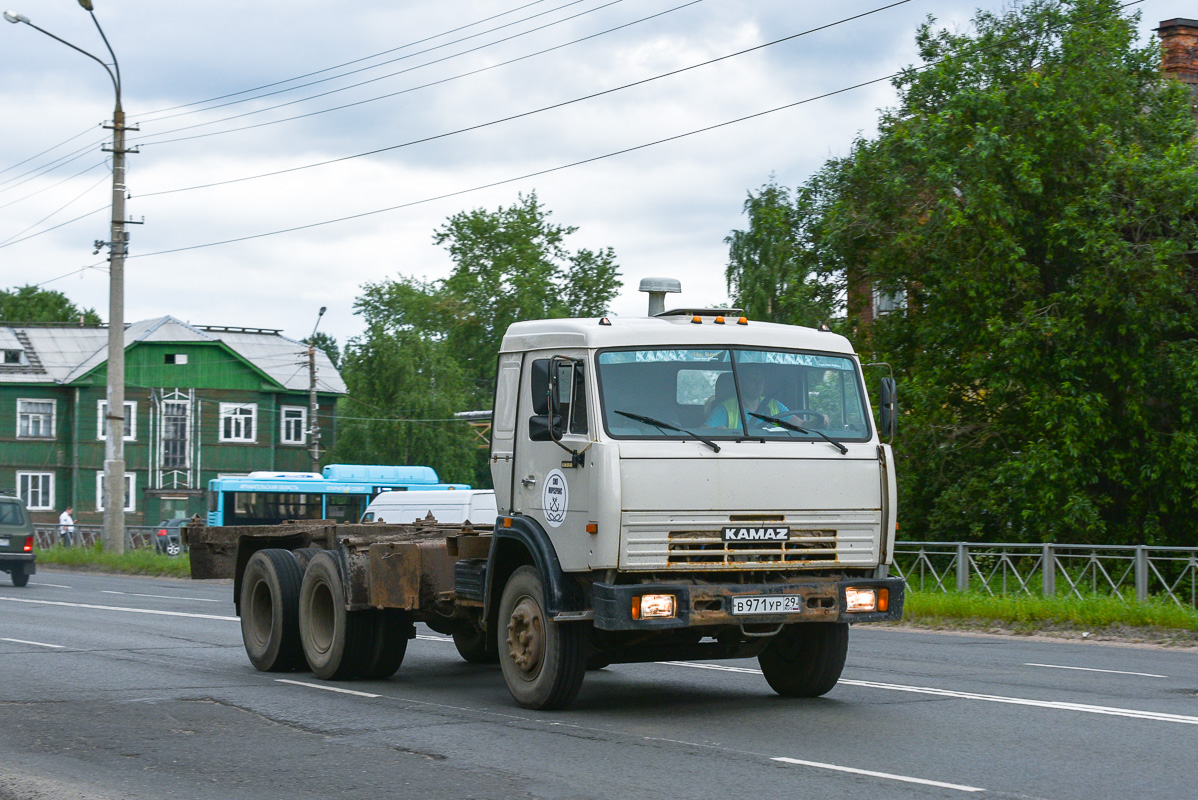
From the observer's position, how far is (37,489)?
69.9 meters

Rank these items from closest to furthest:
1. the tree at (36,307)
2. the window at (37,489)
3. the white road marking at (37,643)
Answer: the white road marking at (37,643), the window at (37,489), the tree at (36,307)

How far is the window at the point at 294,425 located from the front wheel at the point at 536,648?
66.7m

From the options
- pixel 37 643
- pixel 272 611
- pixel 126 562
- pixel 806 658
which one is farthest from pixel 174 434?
pixel 806 658

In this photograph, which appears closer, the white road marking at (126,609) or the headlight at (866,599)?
the headlight at (866,599)

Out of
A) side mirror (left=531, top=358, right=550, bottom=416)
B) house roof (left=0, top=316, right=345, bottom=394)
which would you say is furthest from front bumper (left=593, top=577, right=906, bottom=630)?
house roof (left=0, top=316, right=345, bottom=394)

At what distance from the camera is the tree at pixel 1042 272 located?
74.5 feet

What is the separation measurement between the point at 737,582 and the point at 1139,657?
708 centimetres

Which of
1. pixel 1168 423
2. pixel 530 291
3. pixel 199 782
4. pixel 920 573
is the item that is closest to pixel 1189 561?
pixel 920 573

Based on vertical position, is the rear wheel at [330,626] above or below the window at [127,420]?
below

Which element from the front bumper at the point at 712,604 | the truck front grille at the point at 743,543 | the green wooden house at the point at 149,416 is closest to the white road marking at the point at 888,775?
the front bumper at the point at 712,604

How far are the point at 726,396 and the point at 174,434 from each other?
66667 millimetres

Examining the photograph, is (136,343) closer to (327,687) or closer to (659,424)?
(327,687)

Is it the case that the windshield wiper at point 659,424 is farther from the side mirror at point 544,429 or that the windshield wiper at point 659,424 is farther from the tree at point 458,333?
the tree at point 458,333

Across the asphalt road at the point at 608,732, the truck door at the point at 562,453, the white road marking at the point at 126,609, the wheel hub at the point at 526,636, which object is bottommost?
the white road marking at the point at 126,609
